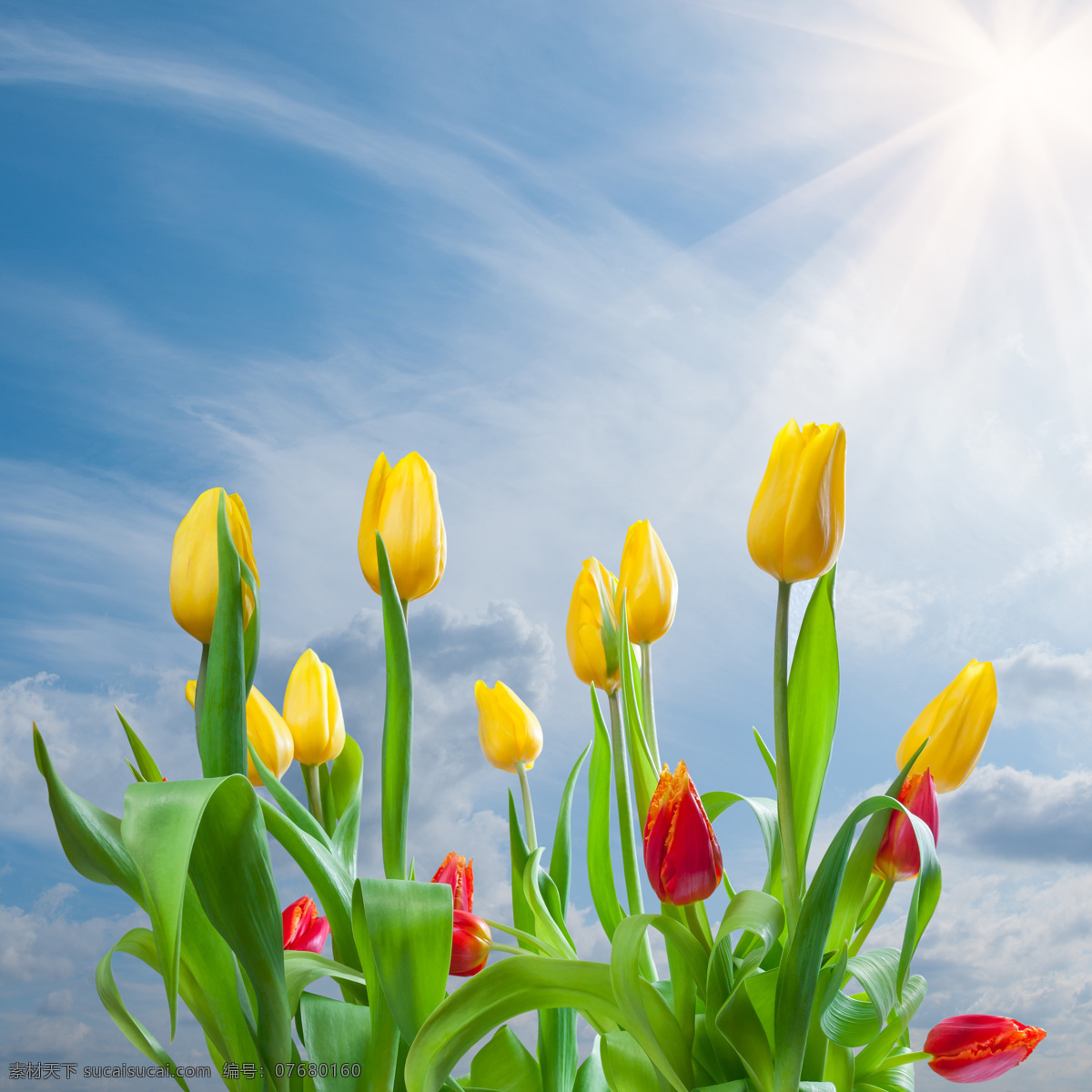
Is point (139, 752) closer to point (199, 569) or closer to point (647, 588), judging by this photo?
point (199, 569)

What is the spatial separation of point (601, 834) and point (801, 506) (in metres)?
0.52

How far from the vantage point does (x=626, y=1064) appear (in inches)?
33.9

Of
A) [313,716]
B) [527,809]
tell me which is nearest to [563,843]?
[527,809]

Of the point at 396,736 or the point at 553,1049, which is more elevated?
the point at 396,736

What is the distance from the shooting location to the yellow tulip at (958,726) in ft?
3.03

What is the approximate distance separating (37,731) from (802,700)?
697 mm

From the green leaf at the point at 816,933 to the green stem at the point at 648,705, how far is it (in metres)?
0.28

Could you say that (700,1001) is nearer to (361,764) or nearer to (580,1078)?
(580,1078)

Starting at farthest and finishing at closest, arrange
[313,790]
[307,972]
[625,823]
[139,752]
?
1. [313,790]
2. [625,823]
3. [139,752]
4. [307,972]

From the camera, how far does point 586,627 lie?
1.11 m

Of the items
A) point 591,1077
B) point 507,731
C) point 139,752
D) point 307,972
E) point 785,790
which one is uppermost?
point 507,731

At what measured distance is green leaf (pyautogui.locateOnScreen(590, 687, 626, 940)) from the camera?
106 cm

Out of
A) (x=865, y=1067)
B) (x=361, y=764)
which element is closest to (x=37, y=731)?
(x=361, y=764)

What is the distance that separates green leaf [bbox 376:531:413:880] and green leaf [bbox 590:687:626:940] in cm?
30
